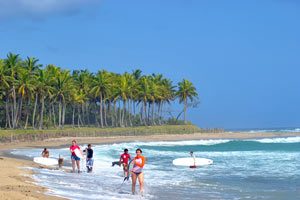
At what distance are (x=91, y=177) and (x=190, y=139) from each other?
58530 millimetres

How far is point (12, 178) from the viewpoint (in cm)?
1598

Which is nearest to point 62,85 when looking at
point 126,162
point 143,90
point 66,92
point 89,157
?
point 66,92

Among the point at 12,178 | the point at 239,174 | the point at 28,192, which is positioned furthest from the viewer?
the point at 239,174

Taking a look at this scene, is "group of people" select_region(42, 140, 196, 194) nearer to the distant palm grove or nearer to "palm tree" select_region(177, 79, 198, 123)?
the distant palm grove

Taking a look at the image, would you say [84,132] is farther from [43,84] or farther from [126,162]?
[126,162]

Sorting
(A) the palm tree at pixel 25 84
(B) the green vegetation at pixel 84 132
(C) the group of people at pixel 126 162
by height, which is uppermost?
(A) the palm tree at pixel 25 84

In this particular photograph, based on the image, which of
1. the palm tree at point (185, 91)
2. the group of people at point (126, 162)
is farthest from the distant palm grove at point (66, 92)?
the group of people at point (126, 162)

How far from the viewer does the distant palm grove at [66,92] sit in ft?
201

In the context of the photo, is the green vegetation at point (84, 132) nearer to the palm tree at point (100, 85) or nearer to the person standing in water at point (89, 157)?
the palm tree at point (100, 85)

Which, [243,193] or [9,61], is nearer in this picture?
[243,193]

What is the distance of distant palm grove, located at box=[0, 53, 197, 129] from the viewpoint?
6138 cm

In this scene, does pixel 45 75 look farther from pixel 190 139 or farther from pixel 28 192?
pixel 28 192

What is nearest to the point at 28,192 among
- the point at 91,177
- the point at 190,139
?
the point at 91,177

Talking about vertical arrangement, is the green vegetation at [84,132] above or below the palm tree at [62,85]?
below
